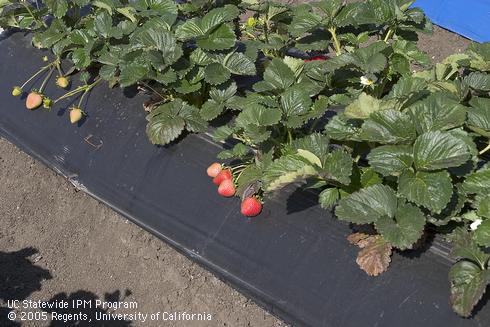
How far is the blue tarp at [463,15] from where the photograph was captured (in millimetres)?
3988

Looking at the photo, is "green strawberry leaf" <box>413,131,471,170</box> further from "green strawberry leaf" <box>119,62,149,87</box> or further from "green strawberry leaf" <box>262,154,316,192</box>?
"green strawberry leaf" <box>119,62,149,87</box>

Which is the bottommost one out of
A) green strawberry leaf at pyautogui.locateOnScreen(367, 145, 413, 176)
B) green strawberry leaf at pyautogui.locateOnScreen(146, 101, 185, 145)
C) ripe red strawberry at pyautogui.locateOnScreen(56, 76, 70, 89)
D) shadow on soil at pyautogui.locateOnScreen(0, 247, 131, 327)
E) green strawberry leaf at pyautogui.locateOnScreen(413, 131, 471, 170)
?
shadow on soil at pyautogui.locateOnScreen(0, 247, 131, 327)

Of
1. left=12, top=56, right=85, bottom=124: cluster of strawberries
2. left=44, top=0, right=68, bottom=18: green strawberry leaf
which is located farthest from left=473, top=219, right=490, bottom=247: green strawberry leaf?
left=44, top=0, right=68, bottom=18: green strawberry leaf

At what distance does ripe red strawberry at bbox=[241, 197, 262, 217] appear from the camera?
6.87 feet

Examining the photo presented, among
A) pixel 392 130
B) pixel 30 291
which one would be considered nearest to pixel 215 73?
pixel 392 130

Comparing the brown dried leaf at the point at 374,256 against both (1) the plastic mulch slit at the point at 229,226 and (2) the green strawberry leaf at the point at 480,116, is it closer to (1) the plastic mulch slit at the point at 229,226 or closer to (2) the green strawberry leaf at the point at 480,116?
(1) the plastic mulch slit at the point at 229,226

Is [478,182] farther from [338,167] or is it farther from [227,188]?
[227,188]

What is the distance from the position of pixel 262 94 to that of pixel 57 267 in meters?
1.40

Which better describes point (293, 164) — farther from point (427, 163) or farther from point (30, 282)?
point (30, 282)

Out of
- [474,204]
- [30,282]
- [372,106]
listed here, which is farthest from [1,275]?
[474,204]

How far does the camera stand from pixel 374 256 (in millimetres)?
1791

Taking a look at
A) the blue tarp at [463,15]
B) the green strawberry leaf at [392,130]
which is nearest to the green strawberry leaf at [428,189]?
the green strawberry leaf at [392,130]

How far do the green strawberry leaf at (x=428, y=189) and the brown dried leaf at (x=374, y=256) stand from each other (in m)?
0.23

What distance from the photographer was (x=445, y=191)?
1.58 metres
